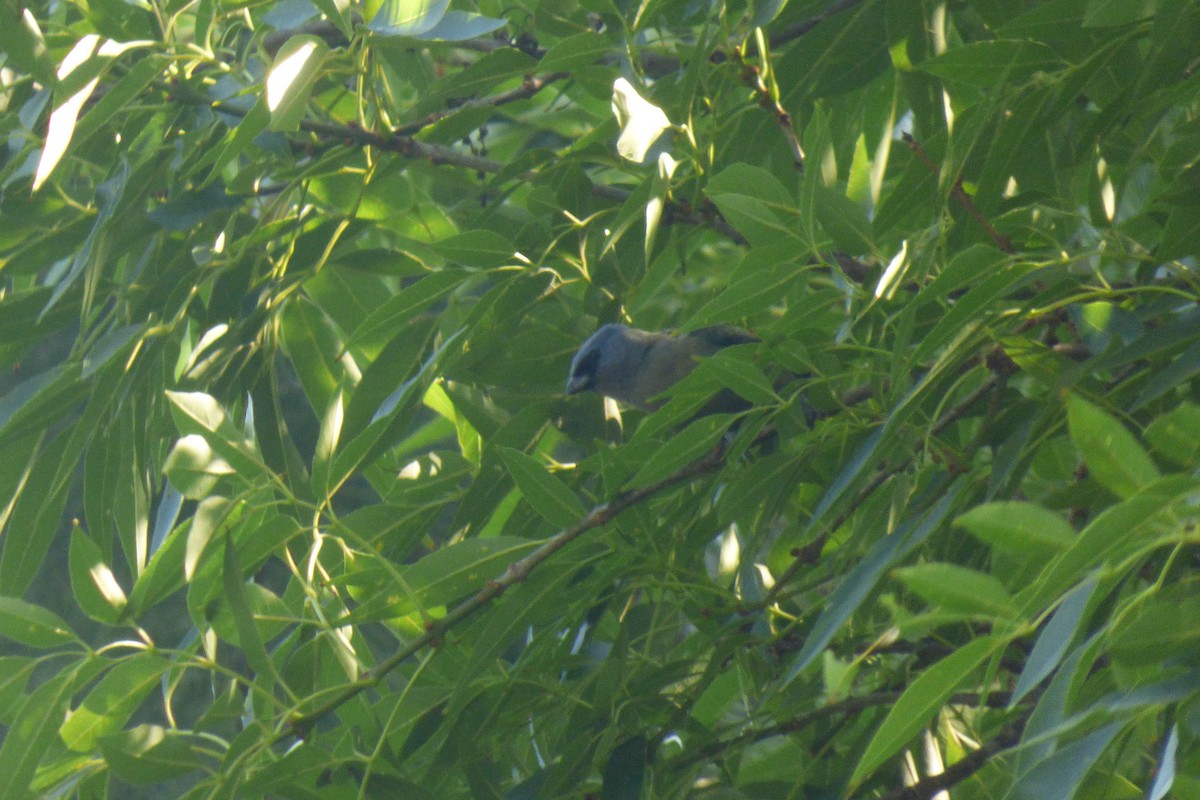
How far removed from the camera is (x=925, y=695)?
0.80 meters

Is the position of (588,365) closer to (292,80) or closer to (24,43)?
(292,80)

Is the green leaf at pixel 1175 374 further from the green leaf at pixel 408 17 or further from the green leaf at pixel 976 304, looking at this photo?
the green leaf at pixel 408 17

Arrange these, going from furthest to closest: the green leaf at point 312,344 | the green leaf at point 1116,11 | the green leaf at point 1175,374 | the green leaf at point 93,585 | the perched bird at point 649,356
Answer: the perched bird at point 649,356 → the green leaf at point 312,344 → the green leaf at point 93,585 → the green leaf at point 1116,11 → the green leaf at point 1175,374

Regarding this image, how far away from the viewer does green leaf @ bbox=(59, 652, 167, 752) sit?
1438 mm

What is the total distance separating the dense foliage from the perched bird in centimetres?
20

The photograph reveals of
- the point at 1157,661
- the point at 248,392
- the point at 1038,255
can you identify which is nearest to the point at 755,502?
the point at 1038,255

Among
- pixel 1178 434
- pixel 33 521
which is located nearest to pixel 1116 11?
pixel 1178 434

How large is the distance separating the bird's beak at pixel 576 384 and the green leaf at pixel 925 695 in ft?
3.45

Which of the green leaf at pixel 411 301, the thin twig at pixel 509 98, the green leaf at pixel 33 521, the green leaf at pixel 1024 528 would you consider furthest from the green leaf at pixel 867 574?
the green leaf at pixel 33 521

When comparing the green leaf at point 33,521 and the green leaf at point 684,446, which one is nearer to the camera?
the green leaf at point 684,446

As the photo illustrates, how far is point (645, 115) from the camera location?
140 cm

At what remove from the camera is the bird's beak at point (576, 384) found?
5.93ft

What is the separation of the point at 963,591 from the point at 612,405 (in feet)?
3.74

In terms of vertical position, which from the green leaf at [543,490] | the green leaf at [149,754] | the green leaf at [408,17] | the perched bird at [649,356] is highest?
the green leaf at [408,17]
